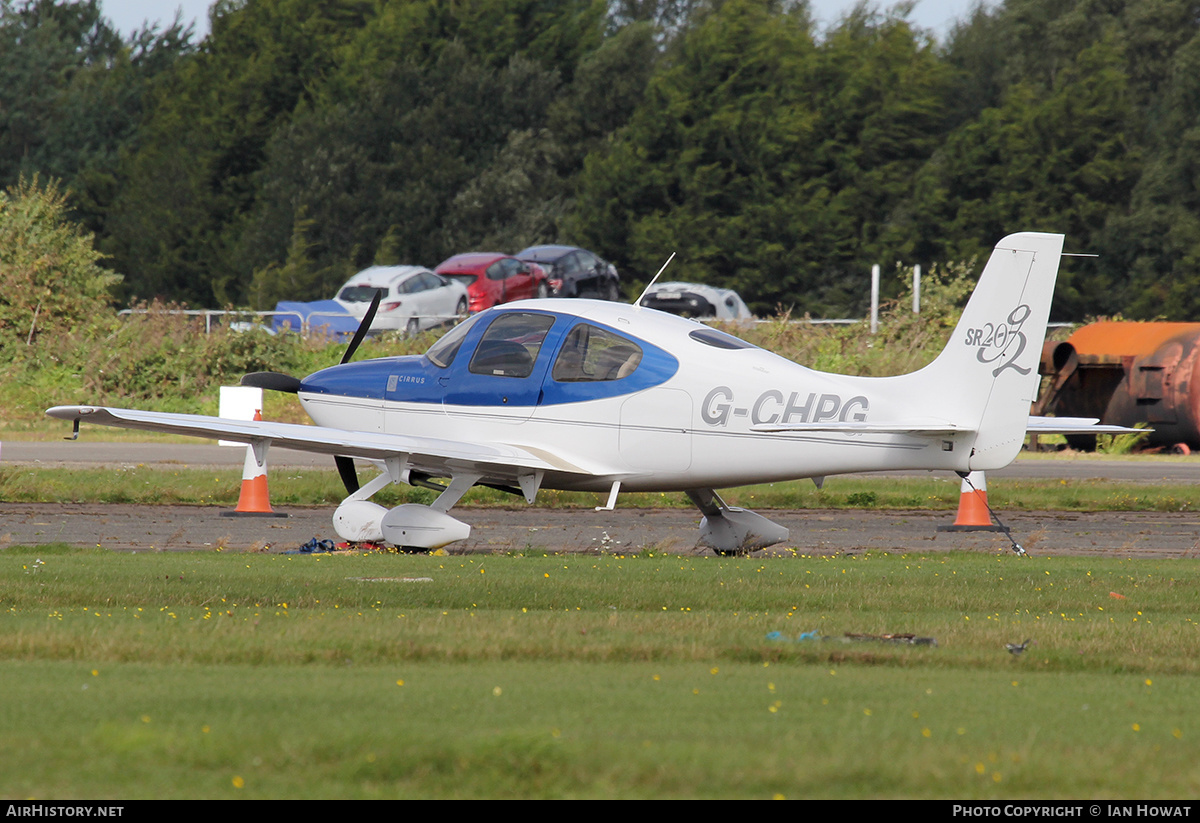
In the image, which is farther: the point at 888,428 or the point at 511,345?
the point at 511,345

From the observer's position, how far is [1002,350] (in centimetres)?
1147

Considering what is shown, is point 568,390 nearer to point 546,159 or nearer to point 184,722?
point 184,722

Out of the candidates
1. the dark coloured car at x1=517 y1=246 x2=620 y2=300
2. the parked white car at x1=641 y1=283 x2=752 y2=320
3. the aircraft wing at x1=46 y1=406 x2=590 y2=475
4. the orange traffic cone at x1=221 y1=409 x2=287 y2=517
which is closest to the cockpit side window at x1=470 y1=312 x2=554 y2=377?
the aircraft wing at x1=46 y1=406 x2=590 y2=475

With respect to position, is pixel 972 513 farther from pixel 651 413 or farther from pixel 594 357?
pixel 594 357

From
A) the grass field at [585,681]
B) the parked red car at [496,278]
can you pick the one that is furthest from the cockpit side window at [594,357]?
the parked red car at [496,278]

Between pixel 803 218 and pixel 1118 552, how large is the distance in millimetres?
49040

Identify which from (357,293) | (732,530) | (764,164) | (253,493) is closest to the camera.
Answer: (732,530)

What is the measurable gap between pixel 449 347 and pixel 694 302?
30.9 metres

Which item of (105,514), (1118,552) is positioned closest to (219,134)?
(105,514)

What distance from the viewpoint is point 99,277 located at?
32344mm

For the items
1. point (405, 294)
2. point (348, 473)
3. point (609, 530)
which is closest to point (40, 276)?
point (405, 294)

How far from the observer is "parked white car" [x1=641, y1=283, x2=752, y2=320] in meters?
43.8

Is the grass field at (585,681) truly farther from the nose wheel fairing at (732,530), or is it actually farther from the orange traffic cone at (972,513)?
the orange traffic cone at (972,513)

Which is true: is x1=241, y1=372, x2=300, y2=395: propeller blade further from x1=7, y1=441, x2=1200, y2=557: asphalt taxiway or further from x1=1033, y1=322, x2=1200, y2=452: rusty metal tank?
x1=1033, y1=322, x2=1200, y2=452: rusty metal tank
